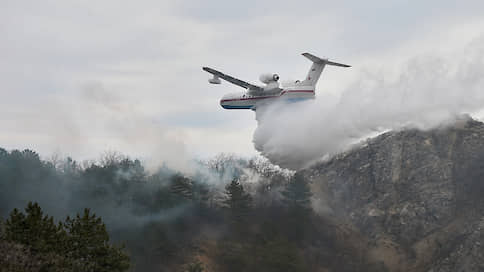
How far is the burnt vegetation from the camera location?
2985 inches

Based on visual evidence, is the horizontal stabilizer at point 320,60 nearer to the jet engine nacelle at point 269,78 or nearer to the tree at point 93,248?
the jet engine nacelle at point 269,78

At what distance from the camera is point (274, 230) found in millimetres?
76875

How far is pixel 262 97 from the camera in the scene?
5909 cm

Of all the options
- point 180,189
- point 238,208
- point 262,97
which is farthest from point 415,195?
point 262,97

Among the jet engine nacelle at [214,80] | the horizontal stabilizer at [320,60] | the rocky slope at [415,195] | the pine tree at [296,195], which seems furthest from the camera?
the pine tree at [296,195]

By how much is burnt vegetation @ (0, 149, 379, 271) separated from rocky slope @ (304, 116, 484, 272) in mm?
7193

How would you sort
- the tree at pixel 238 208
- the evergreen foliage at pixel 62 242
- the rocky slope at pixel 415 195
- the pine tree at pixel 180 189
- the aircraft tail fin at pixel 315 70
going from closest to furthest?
the evergreen foliage at pixel 62 242 → the aircraft tail fin at pixel 315 70 → the tree at pixel 238 208 → the pine tree at pixel 180 189 → the rocky slope at pixel 415 195

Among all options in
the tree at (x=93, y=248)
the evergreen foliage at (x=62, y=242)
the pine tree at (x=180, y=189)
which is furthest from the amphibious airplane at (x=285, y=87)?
the pine tree at (x=180, y=189)

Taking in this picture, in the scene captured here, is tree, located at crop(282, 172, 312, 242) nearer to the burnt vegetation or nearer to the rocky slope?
the burnt vegetation

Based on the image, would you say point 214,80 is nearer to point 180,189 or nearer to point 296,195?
point 180,189

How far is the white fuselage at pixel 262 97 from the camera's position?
57.5m

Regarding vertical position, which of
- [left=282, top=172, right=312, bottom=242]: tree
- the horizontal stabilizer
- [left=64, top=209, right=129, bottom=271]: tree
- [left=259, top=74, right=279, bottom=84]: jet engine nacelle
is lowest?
[left=64, top=209, right=129, bottom=271]: tree

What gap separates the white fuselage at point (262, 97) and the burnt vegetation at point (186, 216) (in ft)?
59.4

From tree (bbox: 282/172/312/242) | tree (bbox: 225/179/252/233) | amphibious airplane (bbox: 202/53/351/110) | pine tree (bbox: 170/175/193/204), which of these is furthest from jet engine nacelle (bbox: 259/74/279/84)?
pine tree (bbox: 170/175/193/204)
